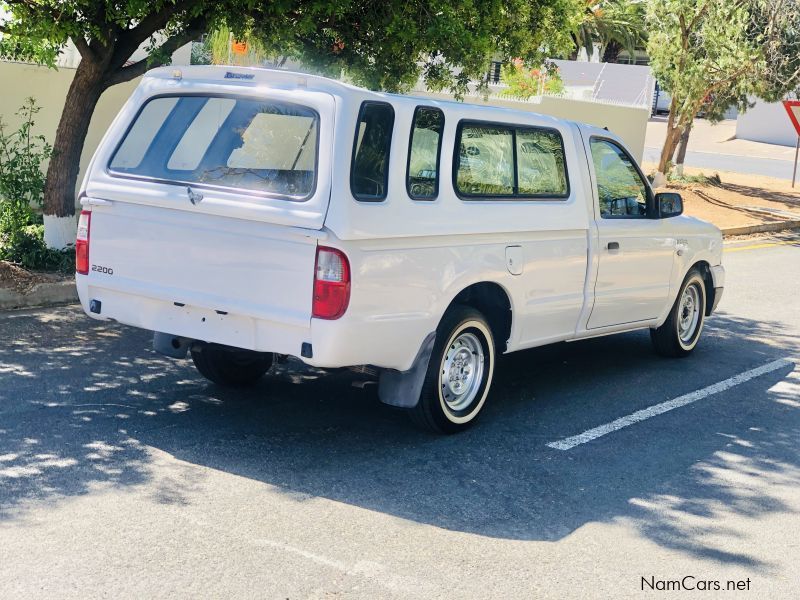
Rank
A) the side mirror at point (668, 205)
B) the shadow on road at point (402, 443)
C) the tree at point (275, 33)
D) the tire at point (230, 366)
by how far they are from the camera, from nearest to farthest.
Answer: the shadow on road at point (402, 443) → the tire at point (230, 366) → the side mirror at point (668, 205) → the tree at point (275, 33)

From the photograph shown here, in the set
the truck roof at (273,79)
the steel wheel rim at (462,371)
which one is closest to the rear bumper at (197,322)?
the steel wheel rim at (462,371)

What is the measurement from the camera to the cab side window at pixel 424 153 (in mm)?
6137

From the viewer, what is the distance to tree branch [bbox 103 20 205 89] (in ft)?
34.7

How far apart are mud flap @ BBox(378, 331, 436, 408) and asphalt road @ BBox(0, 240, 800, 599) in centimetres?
30

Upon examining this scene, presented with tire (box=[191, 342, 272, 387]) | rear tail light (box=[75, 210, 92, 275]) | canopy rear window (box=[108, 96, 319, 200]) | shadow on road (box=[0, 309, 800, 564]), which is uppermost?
canopy rear window (box=[108, 96, 319, 200])

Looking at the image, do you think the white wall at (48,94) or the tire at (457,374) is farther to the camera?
the white wall at (48,94)

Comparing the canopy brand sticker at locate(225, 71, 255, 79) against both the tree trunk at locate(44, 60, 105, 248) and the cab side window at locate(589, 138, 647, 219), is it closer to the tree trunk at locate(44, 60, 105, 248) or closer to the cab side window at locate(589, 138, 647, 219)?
the cab side window at locate(589, 138, 647, 219)

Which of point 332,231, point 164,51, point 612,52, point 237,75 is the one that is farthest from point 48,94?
point 612,52

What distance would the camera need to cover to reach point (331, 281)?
18.5 ft

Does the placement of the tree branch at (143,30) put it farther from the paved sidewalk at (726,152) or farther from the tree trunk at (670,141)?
the paved sidewalk at (726,152)

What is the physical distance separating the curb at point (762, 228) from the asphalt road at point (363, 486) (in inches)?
449

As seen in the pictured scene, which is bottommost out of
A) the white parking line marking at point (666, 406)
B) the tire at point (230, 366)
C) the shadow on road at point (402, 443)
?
the shadow on road at point (402, 443)

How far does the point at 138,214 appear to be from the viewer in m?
6.17

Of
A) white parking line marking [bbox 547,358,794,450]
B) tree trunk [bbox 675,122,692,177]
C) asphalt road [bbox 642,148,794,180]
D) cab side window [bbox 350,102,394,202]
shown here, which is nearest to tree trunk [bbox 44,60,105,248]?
cab side window [bbox 350,102,394,202]
